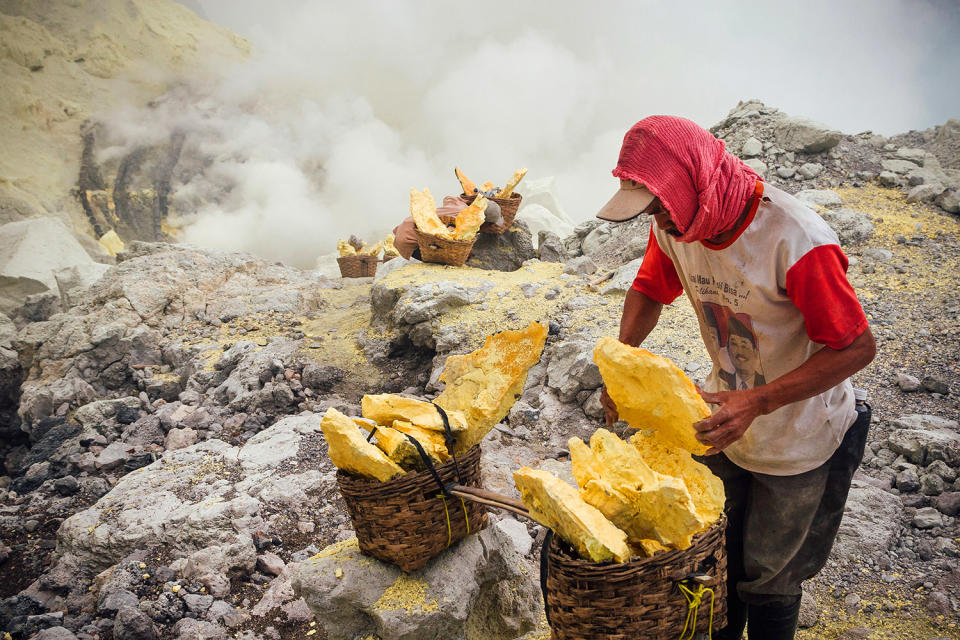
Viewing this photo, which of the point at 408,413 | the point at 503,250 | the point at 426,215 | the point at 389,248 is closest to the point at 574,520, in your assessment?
the point at 408,413

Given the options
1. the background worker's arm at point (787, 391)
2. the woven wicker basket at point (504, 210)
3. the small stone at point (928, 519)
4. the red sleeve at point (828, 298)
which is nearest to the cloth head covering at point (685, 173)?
the red sleeve at point (828, 298)

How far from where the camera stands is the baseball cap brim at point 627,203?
153 centimetres

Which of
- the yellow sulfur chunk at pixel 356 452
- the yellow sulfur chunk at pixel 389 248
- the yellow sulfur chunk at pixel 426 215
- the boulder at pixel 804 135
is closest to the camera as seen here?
the yellow sulfur chunk at pixel 356 452

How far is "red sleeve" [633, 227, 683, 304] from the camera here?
216cm

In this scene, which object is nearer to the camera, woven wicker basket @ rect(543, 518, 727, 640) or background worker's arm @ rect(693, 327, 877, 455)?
woven wicker basket @ rect(543, 518, 727, 640)

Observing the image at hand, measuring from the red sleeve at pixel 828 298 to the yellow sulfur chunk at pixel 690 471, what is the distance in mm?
520

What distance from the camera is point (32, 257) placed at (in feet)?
28.5

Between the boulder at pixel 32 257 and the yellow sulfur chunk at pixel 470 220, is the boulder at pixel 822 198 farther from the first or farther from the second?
the boulder at pixel 32 257

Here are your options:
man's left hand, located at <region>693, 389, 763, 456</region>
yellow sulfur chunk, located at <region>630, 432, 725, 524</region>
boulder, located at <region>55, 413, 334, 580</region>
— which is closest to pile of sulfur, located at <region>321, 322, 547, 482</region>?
yellow sulfur chunk, located at <region>630, 432, 725, 524</region>

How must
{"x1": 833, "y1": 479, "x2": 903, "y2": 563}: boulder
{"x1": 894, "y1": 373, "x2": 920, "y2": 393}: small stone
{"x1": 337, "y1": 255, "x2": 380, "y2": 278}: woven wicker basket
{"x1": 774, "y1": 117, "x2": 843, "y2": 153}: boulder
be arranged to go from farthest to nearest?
{"x1": 337, "y1": 255, "x2": 380, "y2": 278}: woven wicker basket
{"x1": 774, "y1": 117, "x2": 843, "y2": 153}: boulder
{"x1": 894, "y1": 373, "x2": 920, "y2": 393}: small stone
{"x1": 833, "y1": 479, "x2": 903, "y2": 563}: boulder

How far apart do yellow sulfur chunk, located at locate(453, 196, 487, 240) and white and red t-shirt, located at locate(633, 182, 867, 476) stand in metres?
4.38

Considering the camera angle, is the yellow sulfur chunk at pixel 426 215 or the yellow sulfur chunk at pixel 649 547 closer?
the yellow sulfur chunk at pixel 649 547

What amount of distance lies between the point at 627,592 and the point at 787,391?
74cm

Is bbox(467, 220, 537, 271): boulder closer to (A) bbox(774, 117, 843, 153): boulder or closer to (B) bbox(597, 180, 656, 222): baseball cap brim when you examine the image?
(A) bbox(774, 117, 843, 153): boulder
